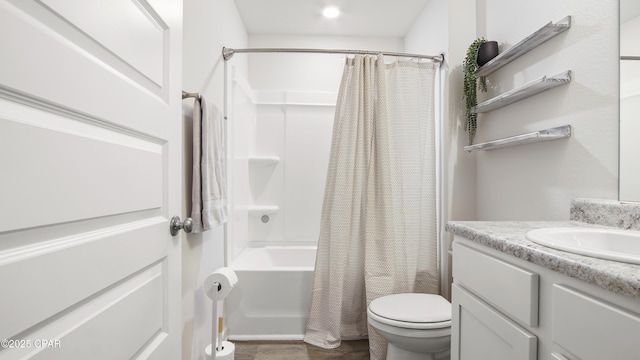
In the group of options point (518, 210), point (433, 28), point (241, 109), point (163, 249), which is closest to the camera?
point (163, 249)

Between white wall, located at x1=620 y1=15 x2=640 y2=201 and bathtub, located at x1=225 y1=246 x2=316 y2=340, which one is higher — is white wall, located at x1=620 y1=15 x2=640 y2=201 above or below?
above

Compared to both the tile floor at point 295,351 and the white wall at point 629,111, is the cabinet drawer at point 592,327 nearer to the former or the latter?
the white wall at point 629,111

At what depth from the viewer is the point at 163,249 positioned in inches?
34.9

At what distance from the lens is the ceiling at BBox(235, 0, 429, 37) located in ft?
7.67

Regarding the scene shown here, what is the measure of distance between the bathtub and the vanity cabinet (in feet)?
4.12

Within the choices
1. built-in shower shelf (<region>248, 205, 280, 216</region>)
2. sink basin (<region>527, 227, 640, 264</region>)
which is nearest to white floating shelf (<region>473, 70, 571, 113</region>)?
sink basin (<region>527, 227, 640, 264</region>)

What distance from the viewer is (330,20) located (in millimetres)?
2600

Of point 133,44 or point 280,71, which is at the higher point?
point 280,71

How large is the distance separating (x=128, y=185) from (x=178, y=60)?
0.53 metres

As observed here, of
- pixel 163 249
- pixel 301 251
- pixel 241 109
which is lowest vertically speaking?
pixel 301 251

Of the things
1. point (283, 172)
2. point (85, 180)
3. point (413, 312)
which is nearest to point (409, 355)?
point (413, 312)

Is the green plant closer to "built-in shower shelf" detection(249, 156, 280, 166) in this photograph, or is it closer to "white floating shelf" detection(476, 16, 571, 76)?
"white floating shelf" detection(476, 16, 571, 76)

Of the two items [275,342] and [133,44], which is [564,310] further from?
[275,342]

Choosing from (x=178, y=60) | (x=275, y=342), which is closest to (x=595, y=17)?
(x=178, y=60)
